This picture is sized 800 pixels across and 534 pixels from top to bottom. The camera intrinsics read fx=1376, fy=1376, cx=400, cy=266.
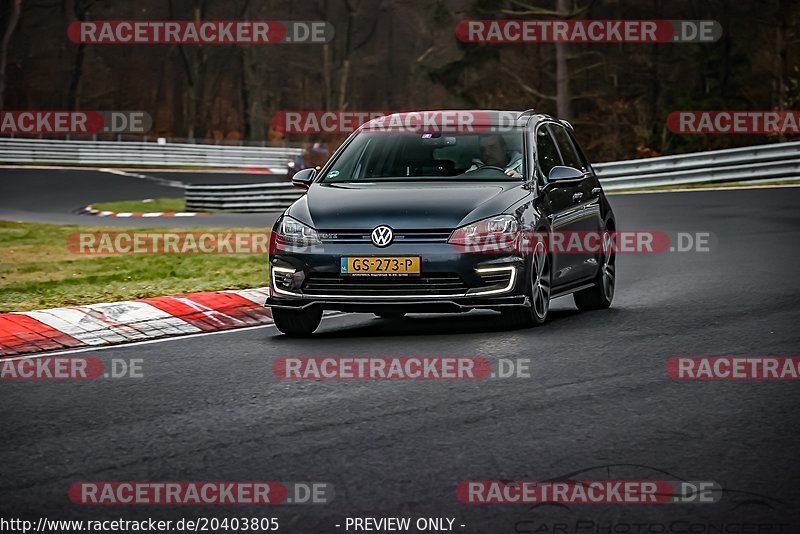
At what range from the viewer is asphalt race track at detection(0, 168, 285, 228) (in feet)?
85.2

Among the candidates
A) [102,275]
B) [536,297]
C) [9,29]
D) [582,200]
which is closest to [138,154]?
[9,29]

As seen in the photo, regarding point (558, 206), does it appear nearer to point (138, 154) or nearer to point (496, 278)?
point (496, 278)

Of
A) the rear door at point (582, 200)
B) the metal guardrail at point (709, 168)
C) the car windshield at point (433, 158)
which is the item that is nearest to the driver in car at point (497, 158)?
the car windshield at point (433, 158)

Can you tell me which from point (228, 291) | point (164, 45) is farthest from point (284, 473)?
point (164, 45)

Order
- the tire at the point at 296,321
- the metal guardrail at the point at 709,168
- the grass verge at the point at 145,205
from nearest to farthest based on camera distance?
the tire at the point at 296,321 → the metal guardrail at the point at 709,168 → the grass verge at the point at 145,205

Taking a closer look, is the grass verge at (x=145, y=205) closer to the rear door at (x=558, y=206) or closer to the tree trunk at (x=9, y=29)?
the rear door at (x=558, y=206)

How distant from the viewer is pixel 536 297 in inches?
416

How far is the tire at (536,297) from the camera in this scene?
1042 cm

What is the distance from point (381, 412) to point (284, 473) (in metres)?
1.45

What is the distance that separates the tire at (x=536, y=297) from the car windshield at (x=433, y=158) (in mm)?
727

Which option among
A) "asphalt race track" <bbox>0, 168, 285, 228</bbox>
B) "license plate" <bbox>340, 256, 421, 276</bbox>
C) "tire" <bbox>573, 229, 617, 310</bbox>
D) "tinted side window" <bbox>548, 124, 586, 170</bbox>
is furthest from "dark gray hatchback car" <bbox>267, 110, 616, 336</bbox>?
"asphalt race track" <bbox>0, 168, 285, 228</bbox>

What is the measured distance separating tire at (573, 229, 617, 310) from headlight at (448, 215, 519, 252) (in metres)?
1.95

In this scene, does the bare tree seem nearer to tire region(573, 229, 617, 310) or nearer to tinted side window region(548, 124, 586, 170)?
tinted side window region(548, 124, 586, 170)

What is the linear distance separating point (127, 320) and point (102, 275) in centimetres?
407
